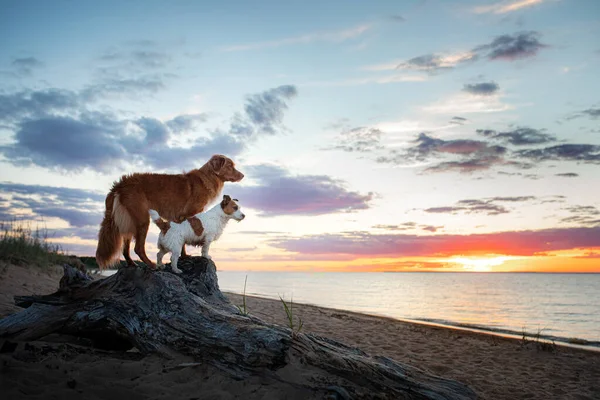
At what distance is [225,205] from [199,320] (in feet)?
8.85

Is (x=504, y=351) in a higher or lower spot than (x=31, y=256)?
lower

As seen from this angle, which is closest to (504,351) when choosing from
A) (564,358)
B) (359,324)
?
(564,358)

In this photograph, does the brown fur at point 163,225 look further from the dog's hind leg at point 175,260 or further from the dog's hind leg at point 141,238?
the dog's hind leg at point 175,260

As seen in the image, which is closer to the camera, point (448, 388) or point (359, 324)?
point (448, 388)

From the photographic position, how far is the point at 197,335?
5.12m

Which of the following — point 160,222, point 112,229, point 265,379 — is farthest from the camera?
point 160,222

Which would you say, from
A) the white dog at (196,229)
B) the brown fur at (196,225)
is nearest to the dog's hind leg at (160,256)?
the white dog at (196,229)

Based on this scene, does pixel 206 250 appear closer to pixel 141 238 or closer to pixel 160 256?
pixel 160 256

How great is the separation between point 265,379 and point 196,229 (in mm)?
3470

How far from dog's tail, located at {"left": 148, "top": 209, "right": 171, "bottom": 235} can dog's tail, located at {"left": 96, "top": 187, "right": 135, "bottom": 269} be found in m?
0.37

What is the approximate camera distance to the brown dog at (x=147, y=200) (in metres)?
6.76

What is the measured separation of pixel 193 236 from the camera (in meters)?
7.32

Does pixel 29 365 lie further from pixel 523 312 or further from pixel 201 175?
pixel 523 312

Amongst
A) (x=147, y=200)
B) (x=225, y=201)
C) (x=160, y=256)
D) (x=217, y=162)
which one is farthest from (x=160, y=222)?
(x=217, y=162)
